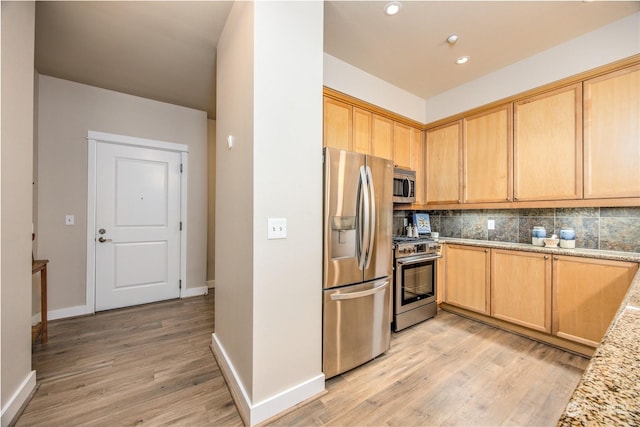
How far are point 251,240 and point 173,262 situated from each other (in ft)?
8.98

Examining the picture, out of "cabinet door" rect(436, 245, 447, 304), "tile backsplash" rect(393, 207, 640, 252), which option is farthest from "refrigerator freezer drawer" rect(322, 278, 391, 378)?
"tile backsplash" rect(393, 207, 640, 252)

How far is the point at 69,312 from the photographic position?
2.94m

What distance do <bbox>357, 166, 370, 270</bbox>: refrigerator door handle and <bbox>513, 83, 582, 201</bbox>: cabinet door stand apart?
1.91 metres

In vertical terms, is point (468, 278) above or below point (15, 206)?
below

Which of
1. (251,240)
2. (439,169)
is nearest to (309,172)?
(251,240)

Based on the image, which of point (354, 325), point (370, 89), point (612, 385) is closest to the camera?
point (612, 385)

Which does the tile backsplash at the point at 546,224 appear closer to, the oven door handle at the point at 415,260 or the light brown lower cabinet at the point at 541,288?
the light brown lower cabinet at the point at 541,288

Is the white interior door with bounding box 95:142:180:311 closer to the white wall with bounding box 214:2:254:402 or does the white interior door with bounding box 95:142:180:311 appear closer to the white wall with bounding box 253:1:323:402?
the white wall with bounding box 214:2:254:402

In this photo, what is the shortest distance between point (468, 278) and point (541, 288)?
26.1 inches

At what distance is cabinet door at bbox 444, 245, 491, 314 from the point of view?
281 centimetres

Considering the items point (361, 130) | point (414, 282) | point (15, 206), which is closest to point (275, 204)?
point (15, 206)

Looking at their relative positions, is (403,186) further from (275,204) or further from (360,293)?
(275,204)

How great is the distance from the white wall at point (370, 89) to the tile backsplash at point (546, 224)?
1462 millimetres

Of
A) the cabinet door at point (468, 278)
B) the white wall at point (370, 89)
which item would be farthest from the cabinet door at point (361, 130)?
the cabinet door at point (468, 278)
